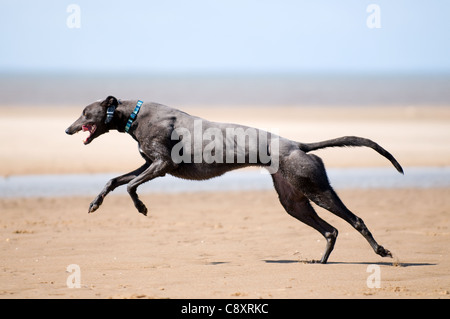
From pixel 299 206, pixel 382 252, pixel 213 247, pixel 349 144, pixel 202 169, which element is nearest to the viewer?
pixel 382 252

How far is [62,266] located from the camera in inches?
371

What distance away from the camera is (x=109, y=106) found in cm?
1002

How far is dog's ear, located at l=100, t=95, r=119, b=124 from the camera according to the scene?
32.7 ft

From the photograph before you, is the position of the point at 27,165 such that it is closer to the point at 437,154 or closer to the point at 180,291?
the point at 437,154

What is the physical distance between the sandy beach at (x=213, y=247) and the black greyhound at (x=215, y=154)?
0.72m

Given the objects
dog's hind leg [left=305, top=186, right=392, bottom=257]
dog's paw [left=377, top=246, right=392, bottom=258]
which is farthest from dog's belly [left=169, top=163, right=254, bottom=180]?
dog's paw [left=377, top=246, right=392, bottom=258]

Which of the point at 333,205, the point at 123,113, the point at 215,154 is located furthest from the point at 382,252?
the point at 123,113

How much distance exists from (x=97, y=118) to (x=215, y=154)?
1666 mm

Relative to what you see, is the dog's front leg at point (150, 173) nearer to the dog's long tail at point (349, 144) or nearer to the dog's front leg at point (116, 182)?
the dog's front leg at point (116, 182)

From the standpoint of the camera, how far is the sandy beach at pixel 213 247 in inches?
323

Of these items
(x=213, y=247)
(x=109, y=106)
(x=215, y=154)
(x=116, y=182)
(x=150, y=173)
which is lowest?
(x=213, y=247)

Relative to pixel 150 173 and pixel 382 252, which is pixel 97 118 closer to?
pixel 150 173

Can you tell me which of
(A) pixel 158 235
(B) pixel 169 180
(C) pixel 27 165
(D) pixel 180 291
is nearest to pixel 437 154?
(B) pixel 169 180

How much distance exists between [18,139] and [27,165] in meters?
5.67
